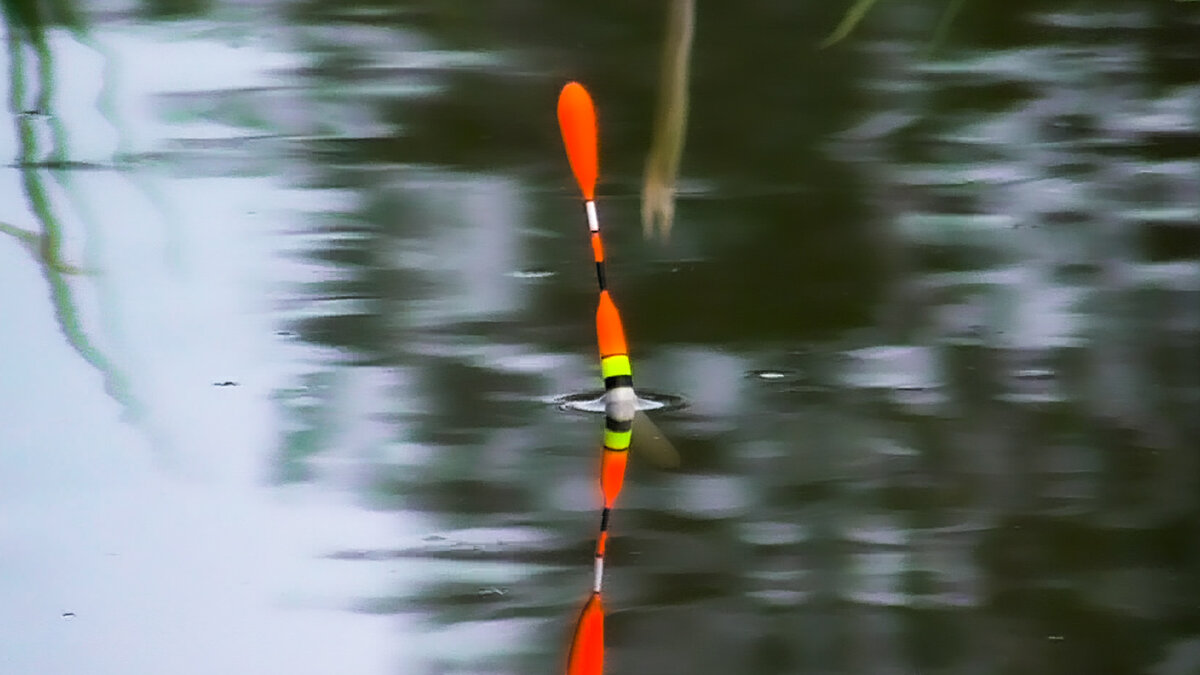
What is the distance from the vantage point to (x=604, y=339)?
829 mm

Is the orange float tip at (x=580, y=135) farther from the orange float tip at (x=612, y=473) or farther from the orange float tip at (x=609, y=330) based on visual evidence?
the orange float tip at (x=612, y=473)

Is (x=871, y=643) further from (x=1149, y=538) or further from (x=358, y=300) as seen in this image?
(x=358, y=300)

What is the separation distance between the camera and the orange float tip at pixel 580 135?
2.95ft

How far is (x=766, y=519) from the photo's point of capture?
784mm

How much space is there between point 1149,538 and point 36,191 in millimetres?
928

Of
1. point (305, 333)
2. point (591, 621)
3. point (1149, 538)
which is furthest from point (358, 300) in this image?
point (1149, 538)

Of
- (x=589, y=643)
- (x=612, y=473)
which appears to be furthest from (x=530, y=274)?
(x=589, y=643)

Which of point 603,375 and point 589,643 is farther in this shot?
point 603,375

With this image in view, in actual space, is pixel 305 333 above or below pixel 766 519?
above

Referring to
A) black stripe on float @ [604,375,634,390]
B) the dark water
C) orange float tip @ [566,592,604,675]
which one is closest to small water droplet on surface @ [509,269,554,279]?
the dark water

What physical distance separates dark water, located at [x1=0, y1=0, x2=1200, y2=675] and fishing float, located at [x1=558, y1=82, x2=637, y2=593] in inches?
0.6

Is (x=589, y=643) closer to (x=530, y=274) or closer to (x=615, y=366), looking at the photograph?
(x=615, y=366)

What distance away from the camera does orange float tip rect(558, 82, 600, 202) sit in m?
0.90

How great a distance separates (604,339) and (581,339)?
0.11 feet
